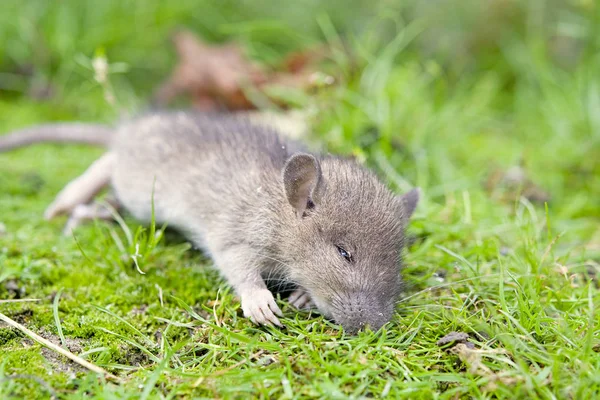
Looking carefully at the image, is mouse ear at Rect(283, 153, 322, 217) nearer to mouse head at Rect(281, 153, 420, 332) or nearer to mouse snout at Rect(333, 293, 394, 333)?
mouse head at Rect(281, 153, 420, 332)

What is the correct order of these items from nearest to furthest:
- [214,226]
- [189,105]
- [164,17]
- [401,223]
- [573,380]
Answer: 1. [573,380]
2. [401,223]
3. [214,226]
4. [189,105]
5. [164,17]

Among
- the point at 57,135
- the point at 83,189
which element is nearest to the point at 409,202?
the point at 83,189

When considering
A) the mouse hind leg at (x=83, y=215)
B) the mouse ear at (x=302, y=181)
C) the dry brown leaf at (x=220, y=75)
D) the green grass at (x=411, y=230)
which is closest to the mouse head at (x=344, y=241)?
the mouse ear at (x=302, y=181)

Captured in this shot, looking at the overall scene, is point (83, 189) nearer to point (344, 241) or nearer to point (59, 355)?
point (59, 355)

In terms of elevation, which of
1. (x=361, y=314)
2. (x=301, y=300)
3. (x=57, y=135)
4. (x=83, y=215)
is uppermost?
(x=361, y=314)

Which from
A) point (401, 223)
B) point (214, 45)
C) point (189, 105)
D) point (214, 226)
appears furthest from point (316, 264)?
point (214, 45)

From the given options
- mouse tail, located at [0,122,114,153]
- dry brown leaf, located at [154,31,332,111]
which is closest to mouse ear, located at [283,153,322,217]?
mouse tail, located at [0,122,114,153]

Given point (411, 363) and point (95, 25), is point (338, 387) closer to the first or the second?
point (411, 363)
